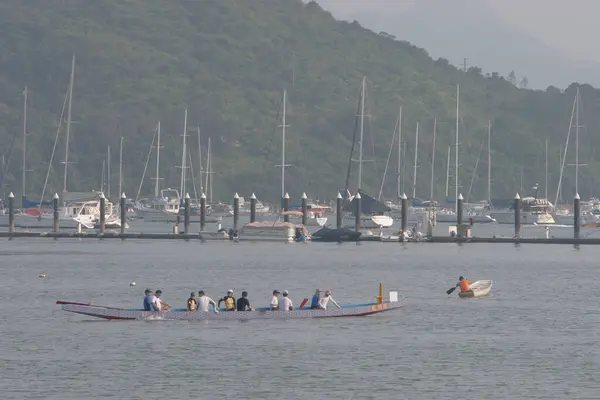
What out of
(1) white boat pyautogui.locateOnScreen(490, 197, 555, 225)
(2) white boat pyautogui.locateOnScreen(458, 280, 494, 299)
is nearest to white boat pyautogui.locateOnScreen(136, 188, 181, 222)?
(1) white boat pyautogui.locateOnScreen(490, 197, 555, 225)

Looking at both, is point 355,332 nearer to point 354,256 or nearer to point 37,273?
point 37,273

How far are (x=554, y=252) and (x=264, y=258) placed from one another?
28.2 m

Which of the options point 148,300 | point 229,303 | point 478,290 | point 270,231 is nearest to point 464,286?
point 478,290

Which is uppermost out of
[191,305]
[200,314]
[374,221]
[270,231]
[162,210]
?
[162,210]

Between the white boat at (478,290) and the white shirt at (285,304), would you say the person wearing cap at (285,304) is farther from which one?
the white boat at (478,290)

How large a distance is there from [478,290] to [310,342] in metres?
21.8

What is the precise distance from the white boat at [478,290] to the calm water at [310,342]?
960 mm

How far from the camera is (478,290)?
79.8 meters

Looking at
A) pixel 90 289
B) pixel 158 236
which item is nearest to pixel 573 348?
pixel 90 289

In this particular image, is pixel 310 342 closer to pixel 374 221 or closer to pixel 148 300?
pixel 148 300

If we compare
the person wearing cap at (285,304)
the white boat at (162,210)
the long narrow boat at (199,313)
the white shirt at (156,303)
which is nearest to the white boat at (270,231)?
the white boat at (162,210)

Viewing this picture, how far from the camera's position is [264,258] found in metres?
116

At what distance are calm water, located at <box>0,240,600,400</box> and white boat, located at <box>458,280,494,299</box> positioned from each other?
3.15 ft

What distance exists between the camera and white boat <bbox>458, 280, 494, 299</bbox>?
79062mm
